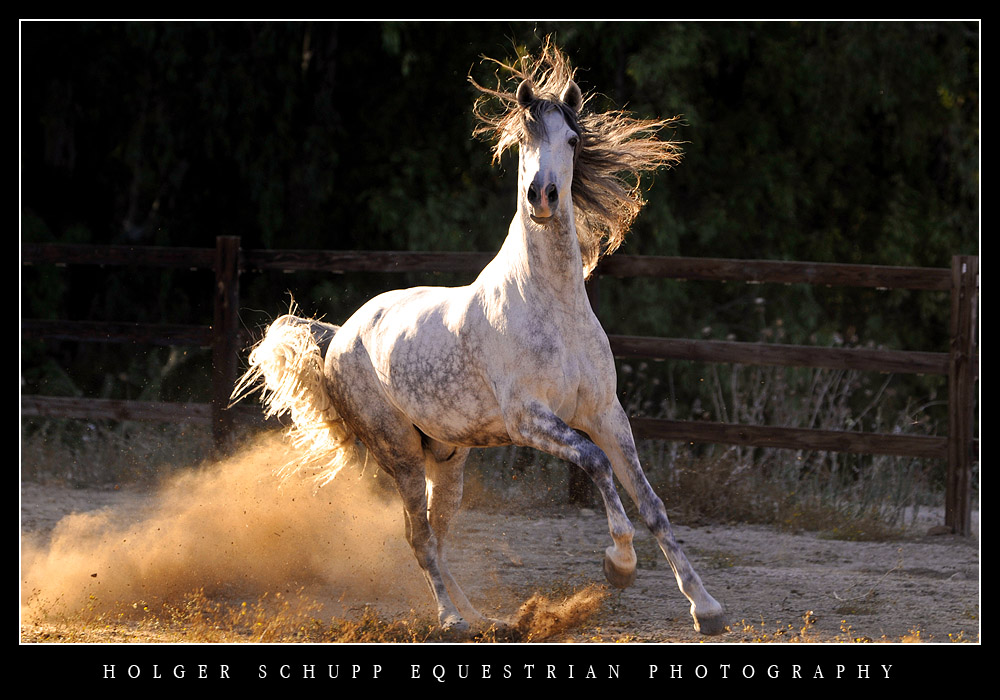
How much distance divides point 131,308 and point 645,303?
196 inches

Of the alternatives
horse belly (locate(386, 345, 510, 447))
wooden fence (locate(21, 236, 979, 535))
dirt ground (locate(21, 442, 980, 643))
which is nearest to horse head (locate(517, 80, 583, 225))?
horse belly (locate(386, 345, 510, 447))

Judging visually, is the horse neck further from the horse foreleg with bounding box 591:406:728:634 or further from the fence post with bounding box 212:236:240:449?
the fence post with bounding box 212:236:240:449

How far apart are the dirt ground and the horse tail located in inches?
29.7

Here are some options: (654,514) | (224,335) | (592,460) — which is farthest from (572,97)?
(224,335)

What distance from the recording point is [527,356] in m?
3.57

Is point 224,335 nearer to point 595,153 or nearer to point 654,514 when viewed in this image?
point 595,153

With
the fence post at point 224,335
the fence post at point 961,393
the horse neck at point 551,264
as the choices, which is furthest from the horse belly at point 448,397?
the fence post at point 961,393

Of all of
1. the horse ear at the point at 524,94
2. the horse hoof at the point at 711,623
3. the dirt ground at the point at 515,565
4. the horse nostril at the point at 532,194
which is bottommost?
the dirt ground at the point at 515,565

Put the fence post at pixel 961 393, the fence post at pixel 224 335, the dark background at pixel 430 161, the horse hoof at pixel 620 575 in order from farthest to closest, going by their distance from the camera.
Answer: the dark background at pixel 430 161, the fence post at pixel 224 335, the fence post at pixel 961 393, the horse hoof at pixel 620 575

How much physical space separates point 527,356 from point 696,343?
281 centimetres

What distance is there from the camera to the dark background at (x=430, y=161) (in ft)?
28.6

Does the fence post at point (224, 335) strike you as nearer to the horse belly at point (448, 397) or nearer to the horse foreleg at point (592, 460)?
the horse belly at point (448, 397)

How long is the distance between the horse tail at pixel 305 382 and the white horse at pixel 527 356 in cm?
16

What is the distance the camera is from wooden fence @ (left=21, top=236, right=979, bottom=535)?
599cm
